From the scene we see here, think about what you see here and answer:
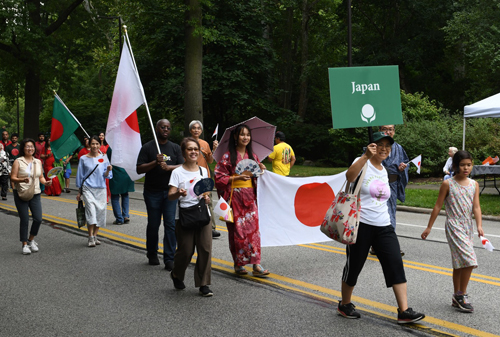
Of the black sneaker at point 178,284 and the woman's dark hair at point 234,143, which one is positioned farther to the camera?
the woman's dark hair at point 234,143

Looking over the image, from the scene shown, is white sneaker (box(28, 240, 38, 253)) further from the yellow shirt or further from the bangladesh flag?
the yellow shirt

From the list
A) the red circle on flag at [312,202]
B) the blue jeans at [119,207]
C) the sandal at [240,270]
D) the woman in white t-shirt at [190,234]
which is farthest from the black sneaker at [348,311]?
the blue jeans at [119,207]

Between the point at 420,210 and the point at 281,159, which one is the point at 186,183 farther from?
the point at 420,210

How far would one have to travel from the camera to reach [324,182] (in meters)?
7.47

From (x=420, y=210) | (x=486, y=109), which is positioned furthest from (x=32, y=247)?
(x=486, y=109)

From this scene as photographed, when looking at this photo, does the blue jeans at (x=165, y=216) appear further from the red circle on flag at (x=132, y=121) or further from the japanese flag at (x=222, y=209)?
the japanese flag at (x=222, y=209)

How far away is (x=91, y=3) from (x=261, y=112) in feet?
41.3

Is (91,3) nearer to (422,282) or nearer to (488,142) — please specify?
(488,142)

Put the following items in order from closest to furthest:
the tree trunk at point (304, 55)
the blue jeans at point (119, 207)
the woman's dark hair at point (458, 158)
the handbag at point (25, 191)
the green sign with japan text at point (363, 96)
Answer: the green sign with japan text at point (363, 96) < the woman's dark hair at point (458, 158) < the handbag at point (25, 191) < the blue jeans at point (119, 207) < the tree trunk at point (304, 55)

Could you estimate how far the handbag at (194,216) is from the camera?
562 centimetres

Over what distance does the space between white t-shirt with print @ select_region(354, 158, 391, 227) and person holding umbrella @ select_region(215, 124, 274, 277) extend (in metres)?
1.94

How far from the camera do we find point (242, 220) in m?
6.40

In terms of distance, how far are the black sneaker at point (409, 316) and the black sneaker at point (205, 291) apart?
2.03 m

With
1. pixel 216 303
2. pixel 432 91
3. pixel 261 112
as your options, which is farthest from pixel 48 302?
pixel 432 91
